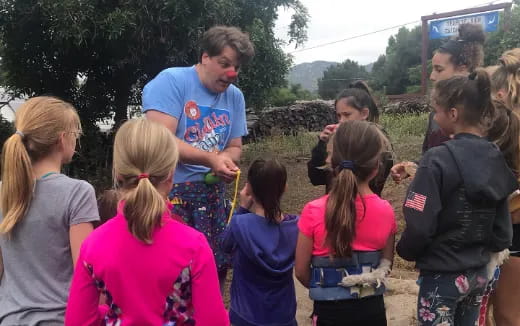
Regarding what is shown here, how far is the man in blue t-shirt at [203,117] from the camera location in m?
2.44

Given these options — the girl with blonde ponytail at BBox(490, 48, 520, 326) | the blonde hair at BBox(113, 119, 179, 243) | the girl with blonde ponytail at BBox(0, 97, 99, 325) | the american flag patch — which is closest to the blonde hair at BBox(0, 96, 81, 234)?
the girl with blonde ponytail at BBox(0, 97, 99, 325)

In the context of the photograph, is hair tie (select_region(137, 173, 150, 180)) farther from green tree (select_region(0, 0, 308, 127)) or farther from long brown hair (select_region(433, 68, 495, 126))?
green tree (select_region(0, 0, 308, 127))

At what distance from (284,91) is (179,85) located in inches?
1222

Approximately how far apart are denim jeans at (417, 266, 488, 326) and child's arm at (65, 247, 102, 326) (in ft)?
4.43

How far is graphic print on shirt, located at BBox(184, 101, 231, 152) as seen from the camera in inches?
99.3

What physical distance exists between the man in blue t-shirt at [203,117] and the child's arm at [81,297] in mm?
922

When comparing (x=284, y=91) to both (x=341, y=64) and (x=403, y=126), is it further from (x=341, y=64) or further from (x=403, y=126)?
(x=403, y=126)

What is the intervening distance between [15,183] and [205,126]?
3.43 feet

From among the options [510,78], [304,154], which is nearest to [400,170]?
[510,78]

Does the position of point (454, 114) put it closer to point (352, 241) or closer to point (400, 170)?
point (400, 170)

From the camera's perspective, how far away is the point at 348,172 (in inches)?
79.7

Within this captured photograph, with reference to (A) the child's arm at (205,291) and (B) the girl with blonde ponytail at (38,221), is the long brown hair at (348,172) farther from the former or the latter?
(B) the girl with blonde ponytail at (38,221)

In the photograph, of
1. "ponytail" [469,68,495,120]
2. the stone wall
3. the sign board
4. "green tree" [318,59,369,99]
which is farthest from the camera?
"green tree" [318,59,369,99]

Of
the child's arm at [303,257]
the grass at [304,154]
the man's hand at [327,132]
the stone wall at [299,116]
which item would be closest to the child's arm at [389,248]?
the child's arm at [303,257]
